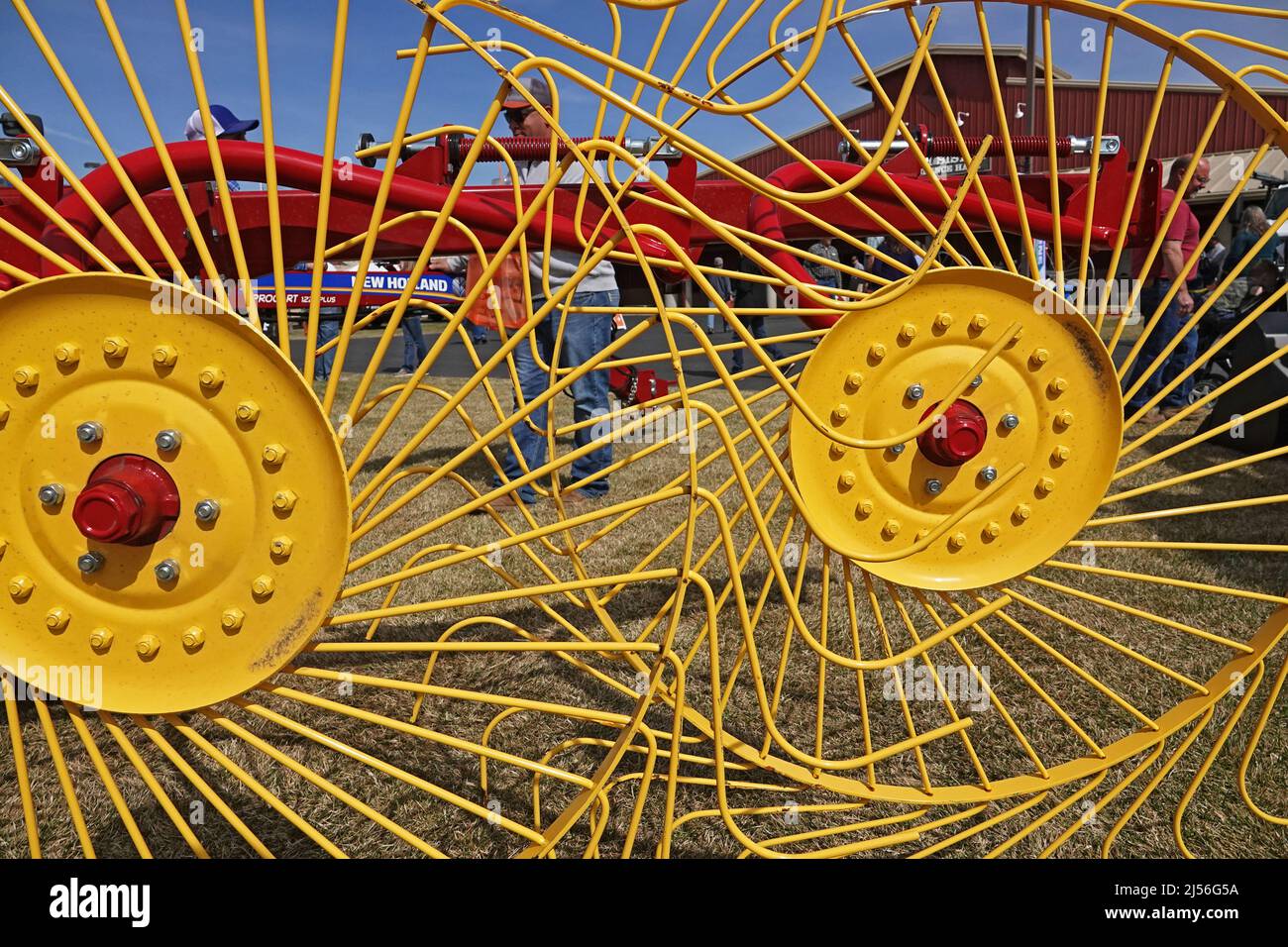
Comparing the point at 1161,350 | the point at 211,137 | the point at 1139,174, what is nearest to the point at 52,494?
the point at 211,137

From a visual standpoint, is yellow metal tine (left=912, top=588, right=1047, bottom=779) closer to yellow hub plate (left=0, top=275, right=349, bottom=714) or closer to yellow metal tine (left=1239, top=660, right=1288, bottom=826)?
yellow metal tine (left=1239, top=660, right=1288, bottom=826)

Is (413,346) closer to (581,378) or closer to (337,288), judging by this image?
(337,288)

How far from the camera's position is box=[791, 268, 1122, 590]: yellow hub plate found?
1747mm

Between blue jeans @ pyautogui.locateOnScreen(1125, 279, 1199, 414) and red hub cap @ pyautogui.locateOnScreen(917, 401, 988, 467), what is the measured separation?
5631 millimetres

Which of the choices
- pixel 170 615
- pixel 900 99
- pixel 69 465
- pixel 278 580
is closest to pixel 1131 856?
pixel 900 99

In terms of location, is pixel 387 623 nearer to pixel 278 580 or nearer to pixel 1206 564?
pixel 278 580

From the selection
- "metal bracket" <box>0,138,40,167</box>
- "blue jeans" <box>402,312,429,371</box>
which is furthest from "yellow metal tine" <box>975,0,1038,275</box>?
"blue jeans" <box>402,312,429,371</box>

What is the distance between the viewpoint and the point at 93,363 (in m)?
1.10

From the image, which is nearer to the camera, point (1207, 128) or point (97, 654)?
point (97, 654)

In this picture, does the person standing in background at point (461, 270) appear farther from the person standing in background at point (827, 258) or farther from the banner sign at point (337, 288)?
the person standing in background at point (827, 258)

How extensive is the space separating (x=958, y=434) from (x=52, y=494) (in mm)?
1611

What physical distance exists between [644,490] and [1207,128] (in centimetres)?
364

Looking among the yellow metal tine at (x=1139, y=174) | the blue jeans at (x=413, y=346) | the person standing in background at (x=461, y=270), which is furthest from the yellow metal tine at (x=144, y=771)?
the blue jeans at (x=413, y=346)

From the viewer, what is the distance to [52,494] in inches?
43.6
